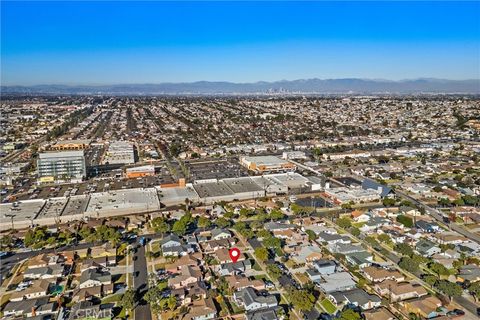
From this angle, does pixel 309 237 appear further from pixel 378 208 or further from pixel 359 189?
pixel 359 189

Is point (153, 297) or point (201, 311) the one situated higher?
point (153, 297)

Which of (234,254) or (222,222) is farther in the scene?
(222,222)

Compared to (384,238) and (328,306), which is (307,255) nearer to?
(328,306)

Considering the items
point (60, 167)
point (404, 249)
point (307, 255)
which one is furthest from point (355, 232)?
point (60, 167)

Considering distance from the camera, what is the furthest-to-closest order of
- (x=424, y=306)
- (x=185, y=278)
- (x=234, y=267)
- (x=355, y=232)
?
(x=355, y=232) < (x=234, y=267) < (x=185, y=278) < (x=424, y=306)

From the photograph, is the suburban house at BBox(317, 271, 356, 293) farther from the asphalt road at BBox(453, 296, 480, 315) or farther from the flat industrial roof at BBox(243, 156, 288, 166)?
the flat industrial roof at BBox(243, 156, 288, 166)

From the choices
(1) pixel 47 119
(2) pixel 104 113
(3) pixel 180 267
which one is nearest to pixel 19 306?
(3) pixel 180 267

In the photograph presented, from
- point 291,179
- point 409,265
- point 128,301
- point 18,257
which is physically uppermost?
point 291,179
